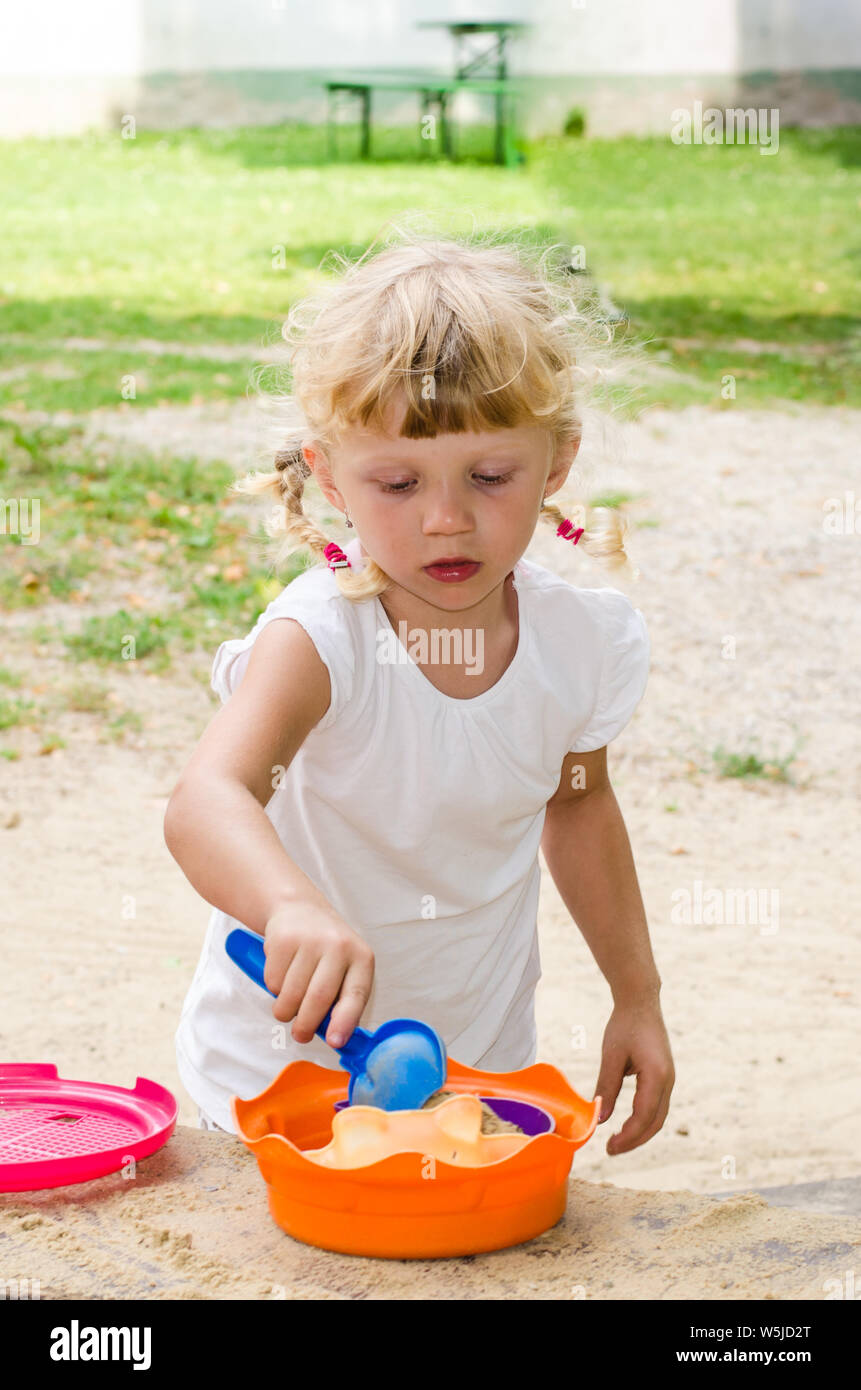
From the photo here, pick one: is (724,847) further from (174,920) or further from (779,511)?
(779,511)

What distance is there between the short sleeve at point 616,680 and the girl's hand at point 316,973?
81cm

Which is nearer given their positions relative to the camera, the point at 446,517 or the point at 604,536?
the point at 446,517

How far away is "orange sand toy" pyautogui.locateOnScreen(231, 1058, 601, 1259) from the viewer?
1482mm

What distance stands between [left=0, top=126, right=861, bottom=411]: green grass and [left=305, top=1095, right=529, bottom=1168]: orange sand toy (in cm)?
597

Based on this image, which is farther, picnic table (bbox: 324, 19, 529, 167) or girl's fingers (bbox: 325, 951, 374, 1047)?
picnic table (bbox: 324, 19, 529, 167)

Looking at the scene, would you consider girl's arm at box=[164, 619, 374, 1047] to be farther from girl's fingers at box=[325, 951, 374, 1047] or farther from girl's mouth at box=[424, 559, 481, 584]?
girl's mouth at box=[424, 559, 481, 584]

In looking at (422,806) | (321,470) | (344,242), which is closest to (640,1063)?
(422,806)

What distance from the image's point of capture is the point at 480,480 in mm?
1854

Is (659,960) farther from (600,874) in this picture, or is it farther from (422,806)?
(422,806)

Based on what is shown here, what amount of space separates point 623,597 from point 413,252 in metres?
0.57

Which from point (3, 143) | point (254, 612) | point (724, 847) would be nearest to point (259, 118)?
point (3, 143)

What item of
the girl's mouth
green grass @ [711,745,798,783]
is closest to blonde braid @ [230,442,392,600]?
the girl's mouth

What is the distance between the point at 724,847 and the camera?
4539 millimetres

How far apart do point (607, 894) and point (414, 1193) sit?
85 cm
